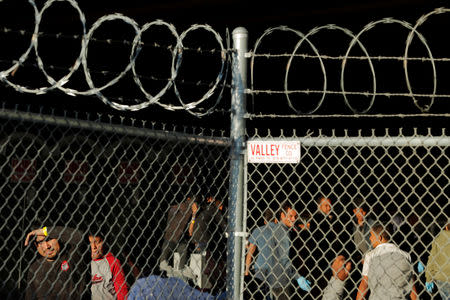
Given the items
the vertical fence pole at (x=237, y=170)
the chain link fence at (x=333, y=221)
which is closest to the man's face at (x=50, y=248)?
the chain link fence at (x=333, y=221)

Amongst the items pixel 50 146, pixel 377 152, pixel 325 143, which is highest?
pixel 377 152

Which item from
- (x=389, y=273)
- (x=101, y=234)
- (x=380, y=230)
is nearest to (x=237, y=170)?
(x=389, y=273)

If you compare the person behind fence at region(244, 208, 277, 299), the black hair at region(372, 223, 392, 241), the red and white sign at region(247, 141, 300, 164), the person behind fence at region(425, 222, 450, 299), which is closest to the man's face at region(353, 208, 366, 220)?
the black hair at region(372, 223, 392, 241)

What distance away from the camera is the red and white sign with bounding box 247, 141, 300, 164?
3354 millimetres

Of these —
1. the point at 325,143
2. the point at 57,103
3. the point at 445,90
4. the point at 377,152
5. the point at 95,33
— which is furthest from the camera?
the point at 377,152

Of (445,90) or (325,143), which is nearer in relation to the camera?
(325,143)

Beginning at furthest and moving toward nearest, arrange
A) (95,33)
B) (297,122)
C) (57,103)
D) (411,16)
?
1. (297,122)
2. (57,103)
3. (95,33)
4. (411,16)

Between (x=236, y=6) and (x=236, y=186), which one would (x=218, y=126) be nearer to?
(x=236, y=6)

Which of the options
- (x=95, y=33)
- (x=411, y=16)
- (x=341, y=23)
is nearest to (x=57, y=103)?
(x=95, y=33)

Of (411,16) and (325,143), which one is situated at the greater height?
(411,16)

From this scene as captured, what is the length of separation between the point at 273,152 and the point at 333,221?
5.47 meters

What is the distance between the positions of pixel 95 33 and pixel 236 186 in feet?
17.6

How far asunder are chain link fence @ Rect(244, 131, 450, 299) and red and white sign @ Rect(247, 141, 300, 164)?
28 millimetres

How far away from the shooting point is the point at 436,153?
1227 centimetres
